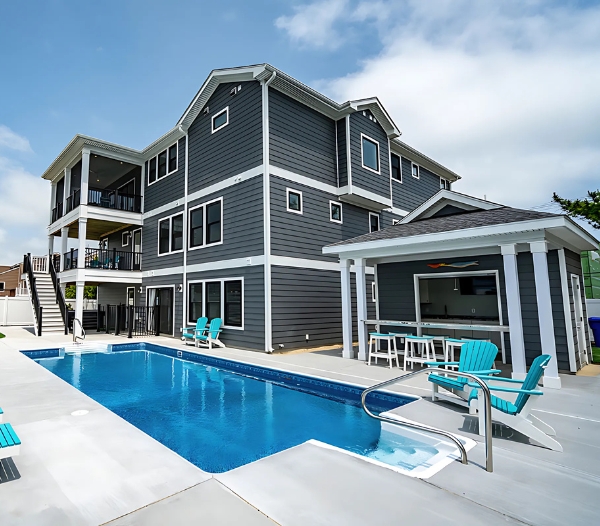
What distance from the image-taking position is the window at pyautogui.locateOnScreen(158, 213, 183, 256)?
14.7m

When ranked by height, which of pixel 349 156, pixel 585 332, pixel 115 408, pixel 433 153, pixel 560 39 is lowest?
pixel 115 408

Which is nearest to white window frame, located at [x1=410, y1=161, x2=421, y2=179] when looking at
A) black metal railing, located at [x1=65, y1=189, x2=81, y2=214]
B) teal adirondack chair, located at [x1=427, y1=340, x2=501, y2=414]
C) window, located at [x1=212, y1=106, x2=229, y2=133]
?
window, located at [x1=212, y1=106, x2=229, y2=133]

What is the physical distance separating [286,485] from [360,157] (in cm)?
1257

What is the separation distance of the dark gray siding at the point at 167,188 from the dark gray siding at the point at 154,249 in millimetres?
538

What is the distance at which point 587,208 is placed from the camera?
1411cm

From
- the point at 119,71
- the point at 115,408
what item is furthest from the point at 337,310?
the point at 119,71

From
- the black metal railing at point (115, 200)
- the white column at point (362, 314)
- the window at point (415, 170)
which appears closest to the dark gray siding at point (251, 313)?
the white column at point (362, 314)

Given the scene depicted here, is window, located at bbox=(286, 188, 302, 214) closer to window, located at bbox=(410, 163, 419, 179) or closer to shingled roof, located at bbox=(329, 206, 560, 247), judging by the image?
shingled roof, located at bbox=(329, 206, 560, 247)

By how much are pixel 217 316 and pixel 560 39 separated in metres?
12.7

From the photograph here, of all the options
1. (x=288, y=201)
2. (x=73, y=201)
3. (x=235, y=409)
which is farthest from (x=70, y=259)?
(x=235, y=409)

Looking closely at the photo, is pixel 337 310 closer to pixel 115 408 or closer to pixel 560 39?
pixel 115 408

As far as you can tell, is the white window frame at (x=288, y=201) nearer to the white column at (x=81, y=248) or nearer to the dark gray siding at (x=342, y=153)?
the dark gray siding at (x=342, y=153)

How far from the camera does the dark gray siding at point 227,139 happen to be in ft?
38.2

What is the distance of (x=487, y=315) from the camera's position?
11.8m
